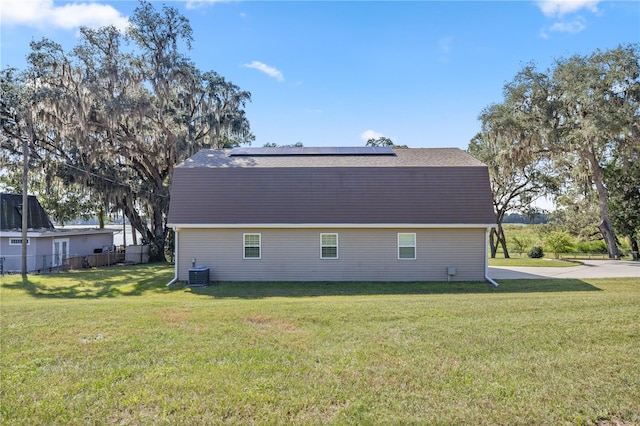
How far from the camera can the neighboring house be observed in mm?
20406

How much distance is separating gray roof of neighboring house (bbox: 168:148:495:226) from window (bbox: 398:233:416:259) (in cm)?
65

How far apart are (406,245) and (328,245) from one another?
2.87 metres

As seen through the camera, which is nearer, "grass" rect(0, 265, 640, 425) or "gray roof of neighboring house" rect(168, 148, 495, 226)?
"grass" rect(0, 265, 640, 425)

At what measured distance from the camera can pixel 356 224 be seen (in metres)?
14.4

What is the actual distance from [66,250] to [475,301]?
75.4 feet

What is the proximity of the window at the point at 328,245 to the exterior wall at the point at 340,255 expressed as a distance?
0.15m

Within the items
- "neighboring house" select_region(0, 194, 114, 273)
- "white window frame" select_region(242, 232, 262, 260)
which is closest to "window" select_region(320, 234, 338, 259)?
"white window frame" select_region(242, 232, 262, 260)

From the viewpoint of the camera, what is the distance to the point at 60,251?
74.0 feet

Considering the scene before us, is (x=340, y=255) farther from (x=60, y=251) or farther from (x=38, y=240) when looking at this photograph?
(x=60, y=251)

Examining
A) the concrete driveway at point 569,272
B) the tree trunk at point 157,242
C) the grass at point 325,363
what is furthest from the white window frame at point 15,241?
the concrete driveway at point 569,272

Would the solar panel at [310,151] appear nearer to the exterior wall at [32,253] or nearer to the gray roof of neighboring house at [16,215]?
the exterior wall at [32,253]

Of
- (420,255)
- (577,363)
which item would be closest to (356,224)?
(420,255)

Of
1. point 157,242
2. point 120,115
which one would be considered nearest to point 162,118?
point 120,115

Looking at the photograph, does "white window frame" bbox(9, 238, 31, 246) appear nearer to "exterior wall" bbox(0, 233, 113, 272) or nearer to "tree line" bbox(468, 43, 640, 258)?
"exterior wall" bbox(0, 233, 113, 272)
